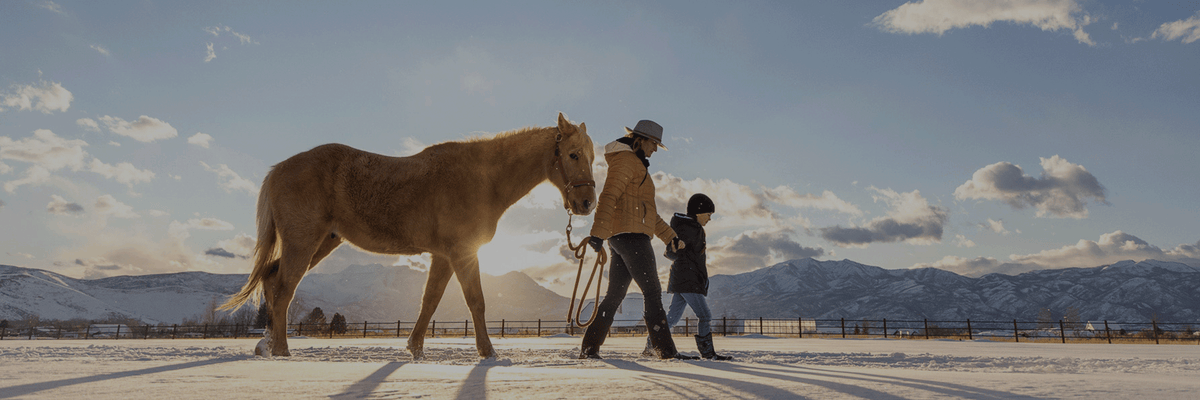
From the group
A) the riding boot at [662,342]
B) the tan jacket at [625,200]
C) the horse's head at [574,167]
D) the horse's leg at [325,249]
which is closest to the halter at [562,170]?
the horse's head at [574,167]

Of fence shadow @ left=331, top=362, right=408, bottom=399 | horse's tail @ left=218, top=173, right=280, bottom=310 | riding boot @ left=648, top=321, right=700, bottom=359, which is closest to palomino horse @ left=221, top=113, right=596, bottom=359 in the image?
horse's tail @ left=218, top=173, right=280, bottom=310

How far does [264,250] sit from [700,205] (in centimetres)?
411

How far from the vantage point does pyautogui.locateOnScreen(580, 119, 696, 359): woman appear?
4.81 m

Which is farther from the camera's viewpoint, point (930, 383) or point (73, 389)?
point (930, 383)

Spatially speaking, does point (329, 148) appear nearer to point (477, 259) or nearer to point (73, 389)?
point (477, 259)

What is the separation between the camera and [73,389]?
7.01 feet

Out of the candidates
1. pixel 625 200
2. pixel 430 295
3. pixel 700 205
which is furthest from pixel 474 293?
pixel 700 205

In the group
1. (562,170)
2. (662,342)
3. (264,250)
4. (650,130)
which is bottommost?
(662,342)

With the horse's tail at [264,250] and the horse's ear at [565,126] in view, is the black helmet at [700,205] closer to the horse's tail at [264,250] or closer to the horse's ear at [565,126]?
the horse's ear at [565,126]

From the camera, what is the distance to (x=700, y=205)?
19.2ft

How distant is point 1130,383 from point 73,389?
4.05 m

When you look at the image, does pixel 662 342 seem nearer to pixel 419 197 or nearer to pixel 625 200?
pixel 625 200

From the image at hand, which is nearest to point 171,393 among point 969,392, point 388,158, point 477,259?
point 969,392

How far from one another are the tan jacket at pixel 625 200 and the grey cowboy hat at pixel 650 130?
0.21 meters
